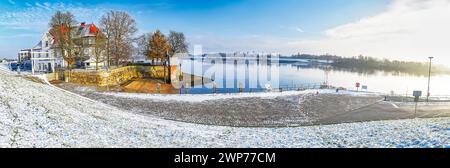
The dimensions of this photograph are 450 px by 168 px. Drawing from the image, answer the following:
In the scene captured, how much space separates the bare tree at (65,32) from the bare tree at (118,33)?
6150mm

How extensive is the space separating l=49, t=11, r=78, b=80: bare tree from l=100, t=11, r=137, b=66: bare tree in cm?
615

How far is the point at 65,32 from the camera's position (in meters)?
39.8

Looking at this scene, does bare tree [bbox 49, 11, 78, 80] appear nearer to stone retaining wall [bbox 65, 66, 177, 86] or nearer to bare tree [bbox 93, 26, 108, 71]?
stone retaining wall [bbox 65, 66, 177, 86]

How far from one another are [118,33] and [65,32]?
963cm

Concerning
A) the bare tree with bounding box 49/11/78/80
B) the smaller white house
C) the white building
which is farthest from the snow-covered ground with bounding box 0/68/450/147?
the smaller white house

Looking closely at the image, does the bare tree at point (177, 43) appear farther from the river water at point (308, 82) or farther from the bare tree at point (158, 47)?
the bare tree at point (158, 47)

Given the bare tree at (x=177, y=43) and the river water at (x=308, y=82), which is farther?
the bare tree at (x=177, y=43)

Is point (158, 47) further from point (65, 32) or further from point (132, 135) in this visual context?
point (132, 135)

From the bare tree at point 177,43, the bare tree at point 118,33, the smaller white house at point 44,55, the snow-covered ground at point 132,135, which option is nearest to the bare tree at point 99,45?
the bare tree at point 118,33

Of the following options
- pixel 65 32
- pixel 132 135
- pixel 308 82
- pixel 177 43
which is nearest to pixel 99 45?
pixel 65 32

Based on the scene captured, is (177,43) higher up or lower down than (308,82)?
higher up

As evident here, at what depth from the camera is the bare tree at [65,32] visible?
Answer: 39000 millimetres

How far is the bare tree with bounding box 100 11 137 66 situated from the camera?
155ft

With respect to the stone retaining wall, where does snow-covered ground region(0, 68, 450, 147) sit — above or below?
below
